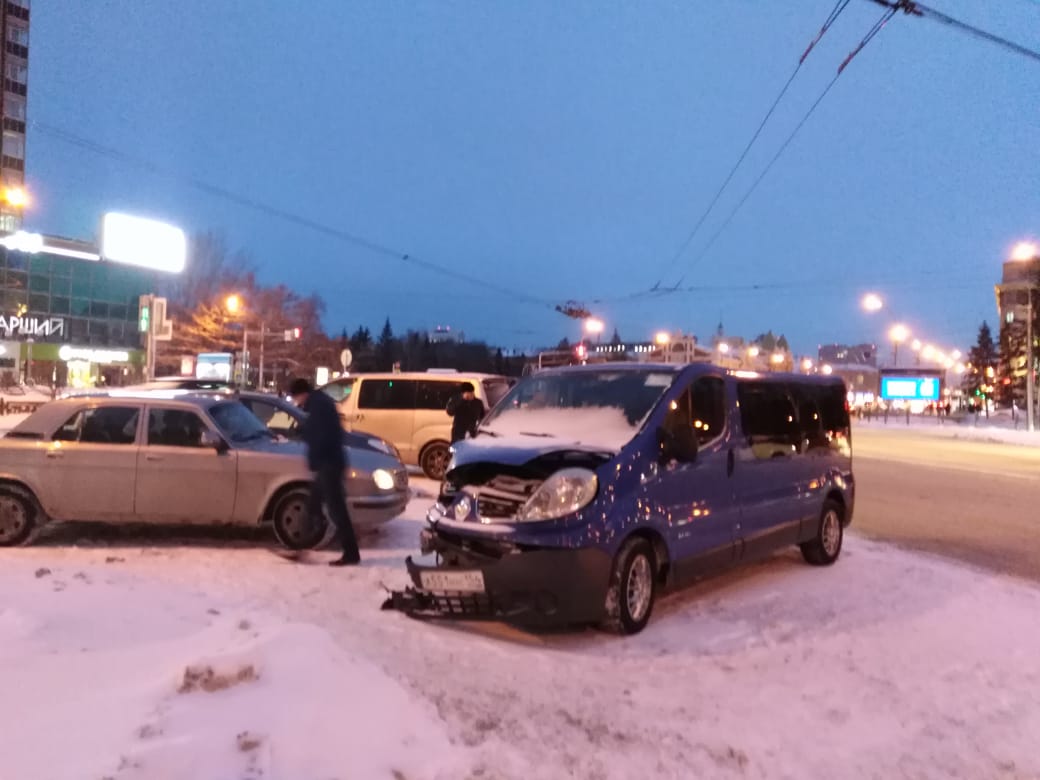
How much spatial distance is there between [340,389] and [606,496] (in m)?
11.4

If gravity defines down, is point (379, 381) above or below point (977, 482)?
above

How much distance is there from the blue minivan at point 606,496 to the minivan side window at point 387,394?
814 cm

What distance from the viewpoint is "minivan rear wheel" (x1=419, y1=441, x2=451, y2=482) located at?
1596 cm

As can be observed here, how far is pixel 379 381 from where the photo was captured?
16.3 m

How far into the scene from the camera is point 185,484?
8.95 meters

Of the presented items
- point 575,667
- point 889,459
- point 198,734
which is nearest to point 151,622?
point 198,734

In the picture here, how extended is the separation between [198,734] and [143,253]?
3070cm

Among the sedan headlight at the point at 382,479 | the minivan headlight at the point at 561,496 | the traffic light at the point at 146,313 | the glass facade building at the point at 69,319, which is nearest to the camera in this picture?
the minivan headlight at the point at 561,496

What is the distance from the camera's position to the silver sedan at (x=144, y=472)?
8938 mm

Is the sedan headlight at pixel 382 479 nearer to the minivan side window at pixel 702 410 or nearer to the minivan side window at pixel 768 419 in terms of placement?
the minivan side window at pixel 702 410

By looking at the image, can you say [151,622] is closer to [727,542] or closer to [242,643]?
[242,643]

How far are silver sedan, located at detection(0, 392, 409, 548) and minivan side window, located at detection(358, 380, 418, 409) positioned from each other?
6.98 meters

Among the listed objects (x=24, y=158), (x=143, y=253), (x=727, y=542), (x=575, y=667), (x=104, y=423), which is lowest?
(x=575, y=667)

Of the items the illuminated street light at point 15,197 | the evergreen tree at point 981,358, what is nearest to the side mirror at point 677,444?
the illuminated street light at point 15,197
